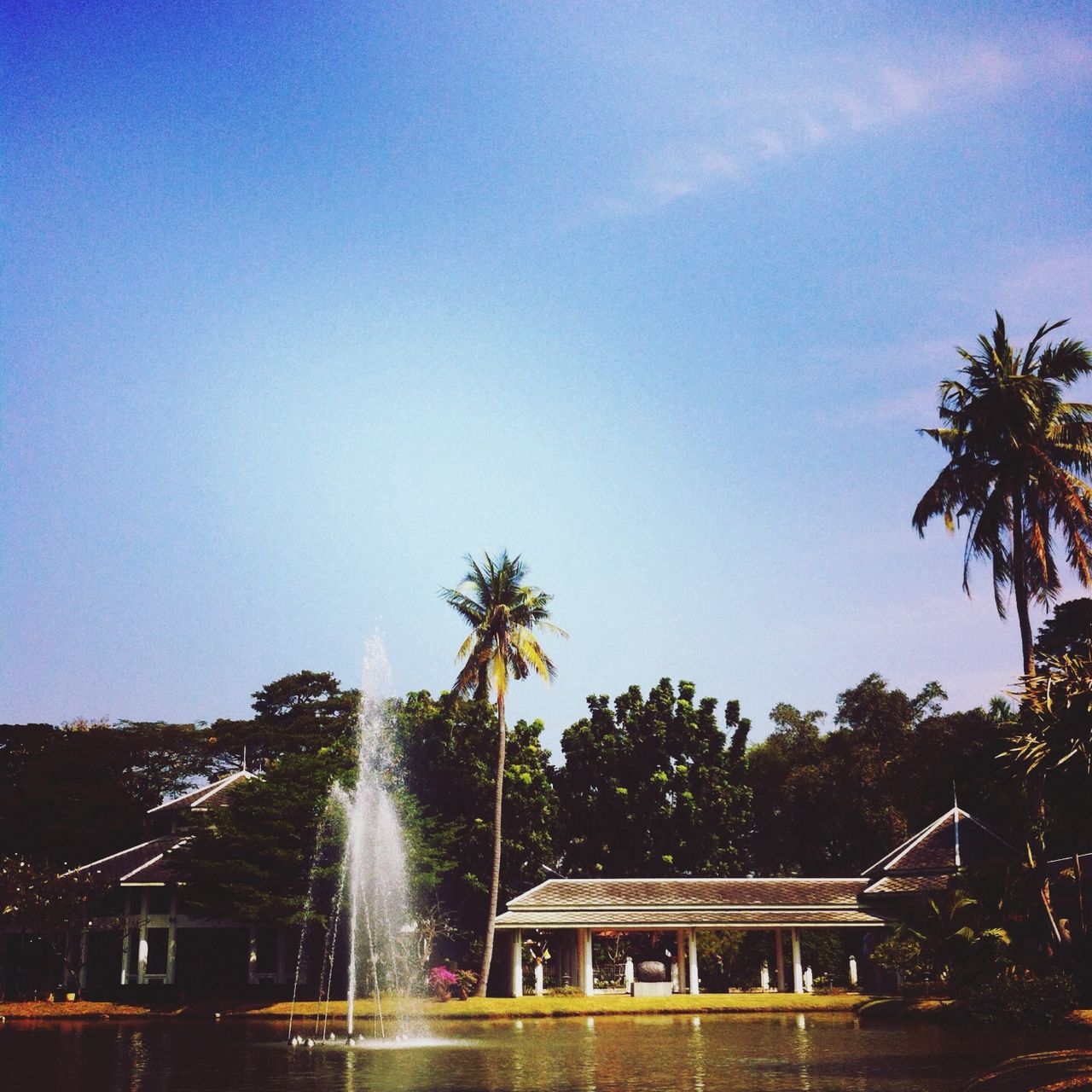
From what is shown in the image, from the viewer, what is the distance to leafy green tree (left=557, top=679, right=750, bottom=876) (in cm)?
5356

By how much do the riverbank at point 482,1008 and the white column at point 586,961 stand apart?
1.07 m

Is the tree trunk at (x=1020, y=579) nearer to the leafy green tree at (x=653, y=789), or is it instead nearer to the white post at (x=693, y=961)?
the white post at (x=693, y=961)

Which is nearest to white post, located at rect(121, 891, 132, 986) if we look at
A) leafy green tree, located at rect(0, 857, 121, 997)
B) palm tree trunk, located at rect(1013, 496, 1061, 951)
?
leafy green tree, located at rect(0, 857, 121, 997)

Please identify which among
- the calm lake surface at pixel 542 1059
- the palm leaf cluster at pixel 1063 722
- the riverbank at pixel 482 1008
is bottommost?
the riverbank at pixel 482 1008

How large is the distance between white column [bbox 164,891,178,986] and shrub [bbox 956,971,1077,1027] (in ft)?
90.1

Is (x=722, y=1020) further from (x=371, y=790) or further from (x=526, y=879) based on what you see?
(x=526, y=879)

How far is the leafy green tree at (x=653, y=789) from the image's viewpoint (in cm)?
5356

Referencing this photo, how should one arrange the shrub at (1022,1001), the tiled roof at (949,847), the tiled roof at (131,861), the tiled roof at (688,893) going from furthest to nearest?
the tiled roof at (131,861) → the tiled roof at (688,893) → the tiled roof at (949,847) → the shrub at (1022,1001)

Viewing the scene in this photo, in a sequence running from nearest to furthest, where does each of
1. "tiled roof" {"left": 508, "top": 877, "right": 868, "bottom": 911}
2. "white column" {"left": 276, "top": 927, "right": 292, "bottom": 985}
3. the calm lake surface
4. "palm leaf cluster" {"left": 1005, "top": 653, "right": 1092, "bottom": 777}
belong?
the calm lake surface → "palm leaf cluster" {"left": 1005, "top": 653, "right": 1092, "bottom": 777} → "tiled roof" {"left": 508, "top": 877, "right": 868, "bottom": 911} → "white column" {"left": 276, "top": 927, "right": 292, "bottom": 985}

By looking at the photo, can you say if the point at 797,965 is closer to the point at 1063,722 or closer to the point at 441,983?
the point at 441,983

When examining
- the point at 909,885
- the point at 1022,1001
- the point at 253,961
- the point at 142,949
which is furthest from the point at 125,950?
the point at 1022,1001

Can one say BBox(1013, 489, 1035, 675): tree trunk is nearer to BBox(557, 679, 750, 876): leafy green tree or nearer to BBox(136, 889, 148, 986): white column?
BBox(557, 679, 750, 876): leafy green tree

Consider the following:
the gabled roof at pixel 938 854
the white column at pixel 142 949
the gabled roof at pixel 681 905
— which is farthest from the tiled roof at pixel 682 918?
the white column at pixel 142 949

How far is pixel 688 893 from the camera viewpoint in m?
43.8
